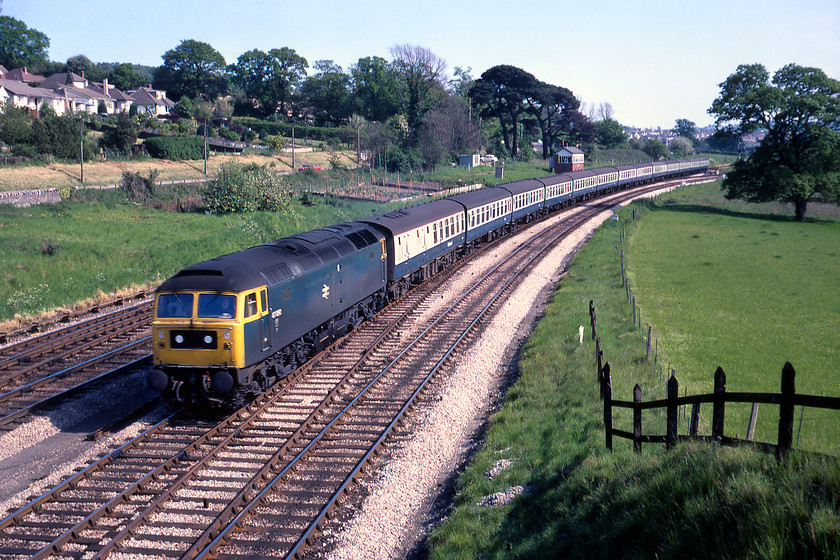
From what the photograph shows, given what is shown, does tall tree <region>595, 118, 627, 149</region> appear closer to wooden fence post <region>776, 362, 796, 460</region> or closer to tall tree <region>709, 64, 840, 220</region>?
tall tree <region>709, 64, 840, 220</region>

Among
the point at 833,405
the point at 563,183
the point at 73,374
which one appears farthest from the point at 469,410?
the point at 563,183

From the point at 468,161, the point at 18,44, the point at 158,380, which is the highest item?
A: the point at 18,44

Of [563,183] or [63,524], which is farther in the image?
[563,183]

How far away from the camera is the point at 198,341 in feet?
46.8

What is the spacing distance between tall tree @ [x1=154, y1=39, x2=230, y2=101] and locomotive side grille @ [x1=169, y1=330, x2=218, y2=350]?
114 meters

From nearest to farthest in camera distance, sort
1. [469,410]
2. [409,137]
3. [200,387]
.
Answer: [200,387] < [469,410] < [409,137]

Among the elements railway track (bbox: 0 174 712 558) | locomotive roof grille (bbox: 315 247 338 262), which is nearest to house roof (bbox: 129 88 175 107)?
locomotive roof grille (bbox: 315 247 338 262)

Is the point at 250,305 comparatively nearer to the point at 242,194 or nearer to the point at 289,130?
the point at 242,194

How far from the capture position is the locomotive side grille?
1416 centimetres

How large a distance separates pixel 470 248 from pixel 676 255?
13827 mm

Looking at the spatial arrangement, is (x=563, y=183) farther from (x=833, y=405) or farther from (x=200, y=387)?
(x=833, y=405)

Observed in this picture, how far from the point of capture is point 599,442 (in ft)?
38.8

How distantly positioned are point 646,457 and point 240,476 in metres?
7.53

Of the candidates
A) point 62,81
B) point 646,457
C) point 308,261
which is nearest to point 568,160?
point 308,261
